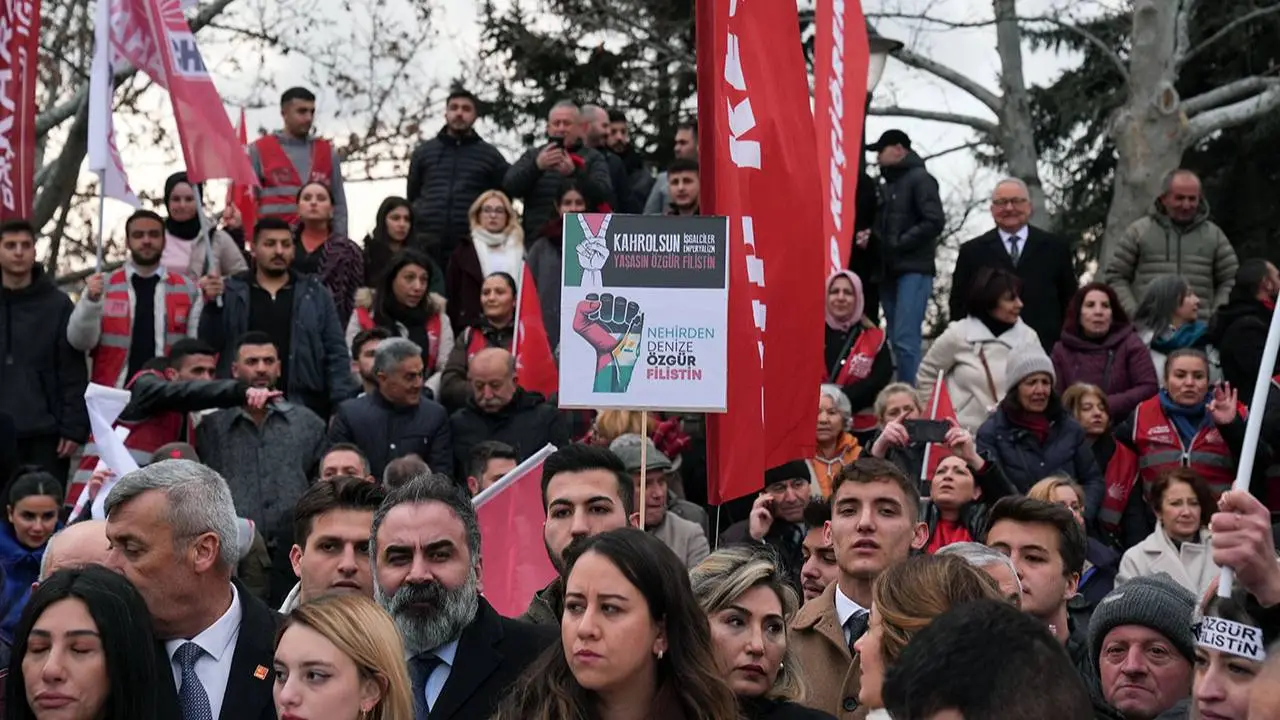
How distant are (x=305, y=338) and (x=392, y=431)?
170cm

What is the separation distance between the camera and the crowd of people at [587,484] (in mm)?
5477

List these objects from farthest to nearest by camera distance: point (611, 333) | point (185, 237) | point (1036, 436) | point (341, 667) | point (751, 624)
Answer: point (185, 237) < point (1036, 436) < point (611, 333) < point (751, 624) < point (341, 667)

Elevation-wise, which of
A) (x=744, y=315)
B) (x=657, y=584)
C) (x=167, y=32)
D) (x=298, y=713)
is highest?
(x=167, y=32)

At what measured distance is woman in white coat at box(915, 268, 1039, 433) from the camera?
13.0 metres

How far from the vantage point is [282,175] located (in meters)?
16.0

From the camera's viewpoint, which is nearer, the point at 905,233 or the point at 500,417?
the point at 500,417

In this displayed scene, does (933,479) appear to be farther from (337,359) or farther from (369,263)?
(369,263)

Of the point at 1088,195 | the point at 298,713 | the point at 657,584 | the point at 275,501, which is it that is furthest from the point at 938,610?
the point at 1088,195

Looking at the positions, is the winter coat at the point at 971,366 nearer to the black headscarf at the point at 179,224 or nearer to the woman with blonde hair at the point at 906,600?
the black headscarf at the point at 179,224

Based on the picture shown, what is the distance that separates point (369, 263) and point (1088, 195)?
44.3 ft

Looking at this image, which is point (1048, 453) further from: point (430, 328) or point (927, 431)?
point (430, 328)

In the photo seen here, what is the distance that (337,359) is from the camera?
13430mm

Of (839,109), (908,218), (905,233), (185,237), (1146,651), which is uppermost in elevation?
(839,109)

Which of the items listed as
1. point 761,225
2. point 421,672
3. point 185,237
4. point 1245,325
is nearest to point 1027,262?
point 1245,325
